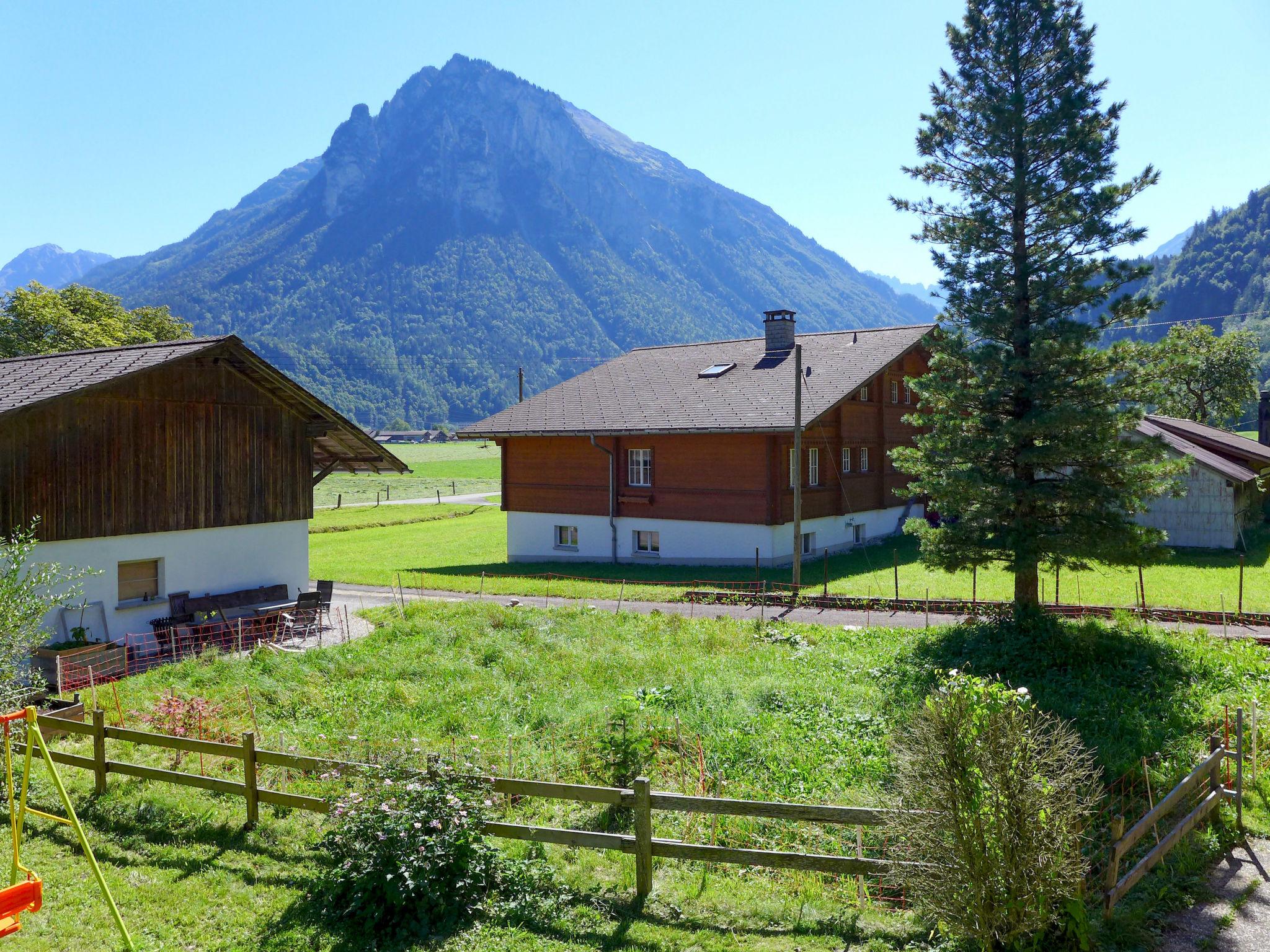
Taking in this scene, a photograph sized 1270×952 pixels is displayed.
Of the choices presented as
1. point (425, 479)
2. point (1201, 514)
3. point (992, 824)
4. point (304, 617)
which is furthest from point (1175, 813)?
point (425, 479)

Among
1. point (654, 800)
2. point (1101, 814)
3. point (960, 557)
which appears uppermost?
point (960, 557)

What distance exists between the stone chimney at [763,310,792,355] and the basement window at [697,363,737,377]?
6.58 feet

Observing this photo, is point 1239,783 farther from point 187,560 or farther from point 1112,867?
point 187,560

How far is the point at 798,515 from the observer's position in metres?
25.6

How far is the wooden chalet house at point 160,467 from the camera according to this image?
54.4ft

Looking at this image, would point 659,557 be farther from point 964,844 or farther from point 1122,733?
point 964,844

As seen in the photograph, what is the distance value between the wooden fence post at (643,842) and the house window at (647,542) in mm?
25174

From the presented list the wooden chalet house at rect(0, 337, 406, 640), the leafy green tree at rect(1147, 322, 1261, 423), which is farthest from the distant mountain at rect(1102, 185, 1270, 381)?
the wooden chalet house at rect(0, 337, 406, 640)

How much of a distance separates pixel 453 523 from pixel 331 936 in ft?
143

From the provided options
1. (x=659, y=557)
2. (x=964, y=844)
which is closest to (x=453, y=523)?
(x=659, y=557)

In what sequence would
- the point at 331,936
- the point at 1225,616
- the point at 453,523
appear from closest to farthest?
the point at 331,936 < the point at 1225,616 < the point at 453,523

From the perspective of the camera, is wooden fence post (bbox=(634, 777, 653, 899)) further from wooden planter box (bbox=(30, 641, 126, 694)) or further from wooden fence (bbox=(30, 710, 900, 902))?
wooden planter box (bbox=(30, 641, 126, 694))

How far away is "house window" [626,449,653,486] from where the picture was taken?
32969mm

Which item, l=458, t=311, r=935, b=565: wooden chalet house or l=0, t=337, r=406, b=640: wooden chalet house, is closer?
l=0, t=337, r=406, b=640: wooden chalet house
